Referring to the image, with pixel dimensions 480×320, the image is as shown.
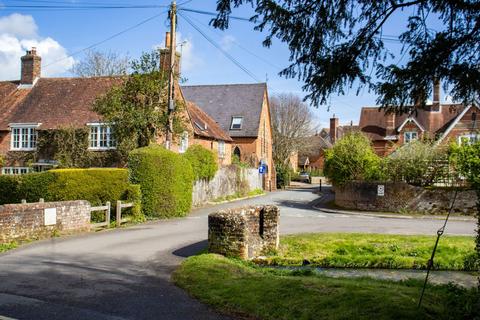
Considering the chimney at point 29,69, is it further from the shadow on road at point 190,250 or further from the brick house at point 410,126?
the brick house at point 410,126

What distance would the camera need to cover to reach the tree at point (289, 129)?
2731 inches

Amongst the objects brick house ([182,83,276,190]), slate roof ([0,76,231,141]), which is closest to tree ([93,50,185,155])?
slate roof ([0,76,231,141])

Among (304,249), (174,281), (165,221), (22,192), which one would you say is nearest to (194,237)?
(304,249)

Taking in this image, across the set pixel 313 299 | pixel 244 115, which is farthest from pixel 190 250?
pixel 244 115

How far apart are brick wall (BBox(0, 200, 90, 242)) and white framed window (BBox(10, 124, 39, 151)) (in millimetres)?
17113

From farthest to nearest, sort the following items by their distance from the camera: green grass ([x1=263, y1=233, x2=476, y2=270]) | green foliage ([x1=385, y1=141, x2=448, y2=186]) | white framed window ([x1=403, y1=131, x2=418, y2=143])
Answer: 1. white framed window ([x1=403, y1=131, x2=418, y2=143])
2. green foliage ([x1=385, y1=141, x2=448, y2=186])
3. green grass ([x1=263, y1=233, x2=476, y2=270])

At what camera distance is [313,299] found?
752 cm

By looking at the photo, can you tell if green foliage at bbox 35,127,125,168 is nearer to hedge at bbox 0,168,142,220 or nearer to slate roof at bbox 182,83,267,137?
hedge at bbox 0,168,142,220

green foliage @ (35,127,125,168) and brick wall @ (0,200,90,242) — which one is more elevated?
green foliage @ (35,127,125,168)

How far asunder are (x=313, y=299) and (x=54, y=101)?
3247 cm

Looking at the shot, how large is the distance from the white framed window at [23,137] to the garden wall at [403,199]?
21529 mm

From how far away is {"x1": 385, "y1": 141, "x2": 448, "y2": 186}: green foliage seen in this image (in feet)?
97.9

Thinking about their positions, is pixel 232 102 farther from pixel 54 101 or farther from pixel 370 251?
pixel 370 251

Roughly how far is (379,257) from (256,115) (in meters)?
39.1
